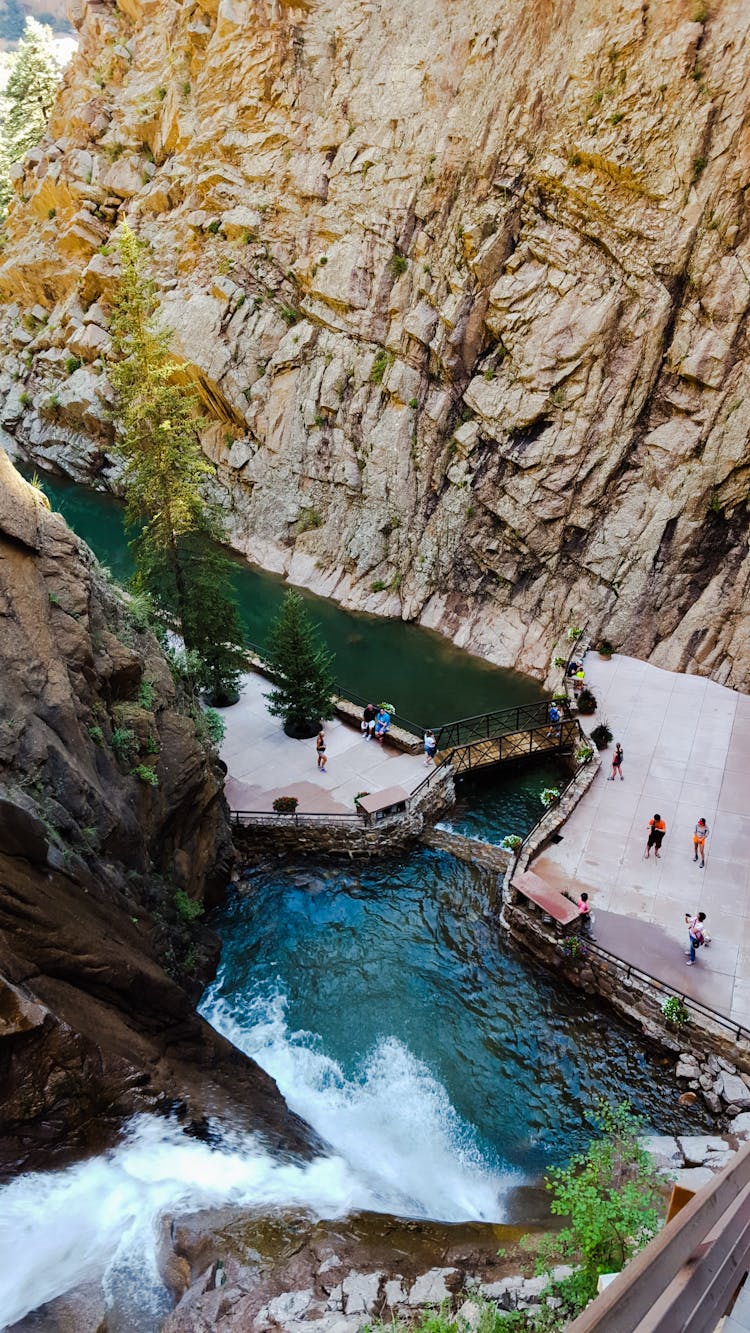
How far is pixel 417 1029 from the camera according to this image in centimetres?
1590

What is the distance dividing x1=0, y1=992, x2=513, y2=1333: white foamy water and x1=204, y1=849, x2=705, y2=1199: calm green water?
0.05 metres

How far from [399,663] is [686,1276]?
96.2ft

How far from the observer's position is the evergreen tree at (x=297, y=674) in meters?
23.8

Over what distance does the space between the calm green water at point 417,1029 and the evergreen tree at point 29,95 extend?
6686cm

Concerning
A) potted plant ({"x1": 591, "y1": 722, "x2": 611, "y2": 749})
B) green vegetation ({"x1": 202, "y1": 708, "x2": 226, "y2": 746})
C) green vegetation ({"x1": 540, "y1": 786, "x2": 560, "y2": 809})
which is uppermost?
potted plant ({"x1": 591, "y1": 722, "x2": 611, "y2": 749})

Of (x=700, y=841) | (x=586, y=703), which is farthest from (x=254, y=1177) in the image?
(x=586, y=703)

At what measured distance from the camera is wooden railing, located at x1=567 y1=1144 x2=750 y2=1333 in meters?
2.46

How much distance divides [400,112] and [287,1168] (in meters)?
44.3

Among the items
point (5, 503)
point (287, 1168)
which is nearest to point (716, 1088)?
point (287, 1168)

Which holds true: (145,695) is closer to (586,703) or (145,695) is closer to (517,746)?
(517,746)

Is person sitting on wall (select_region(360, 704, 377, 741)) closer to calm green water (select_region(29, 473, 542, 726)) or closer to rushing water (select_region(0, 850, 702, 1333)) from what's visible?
calm green water (select_region(29, 473, 542, 726))

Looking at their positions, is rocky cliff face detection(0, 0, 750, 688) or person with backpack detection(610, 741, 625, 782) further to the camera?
rocky cliff face detection(0, 0, 750, 688)

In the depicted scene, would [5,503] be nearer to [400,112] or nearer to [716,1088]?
[716,1088]

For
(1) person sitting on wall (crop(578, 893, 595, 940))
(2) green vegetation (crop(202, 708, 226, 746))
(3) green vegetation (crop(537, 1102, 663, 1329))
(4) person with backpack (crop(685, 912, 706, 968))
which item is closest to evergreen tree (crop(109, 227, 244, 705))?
(2) green vegetation (crop(202, 708, 226, 746))
